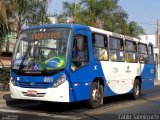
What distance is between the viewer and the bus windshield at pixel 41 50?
13.1m

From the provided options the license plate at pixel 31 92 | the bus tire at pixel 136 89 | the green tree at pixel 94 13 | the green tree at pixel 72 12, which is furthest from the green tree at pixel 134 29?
the license plate at pixel 31 92

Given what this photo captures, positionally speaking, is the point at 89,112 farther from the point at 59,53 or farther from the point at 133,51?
the point at 133,51

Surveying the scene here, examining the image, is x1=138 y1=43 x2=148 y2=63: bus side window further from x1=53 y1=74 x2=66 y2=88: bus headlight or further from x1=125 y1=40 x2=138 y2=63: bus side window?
x1=53 y1=74 x2=66 y2=88: bus headlight

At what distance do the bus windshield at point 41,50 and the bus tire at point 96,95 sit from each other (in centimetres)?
202

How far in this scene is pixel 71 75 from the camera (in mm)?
13008

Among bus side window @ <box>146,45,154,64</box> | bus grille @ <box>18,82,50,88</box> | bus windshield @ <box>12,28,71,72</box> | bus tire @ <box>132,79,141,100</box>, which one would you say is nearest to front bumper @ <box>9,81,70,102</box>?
bus grille @ <box>18,82,50,88</box>

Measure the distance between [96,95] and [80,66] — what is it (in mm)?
1588

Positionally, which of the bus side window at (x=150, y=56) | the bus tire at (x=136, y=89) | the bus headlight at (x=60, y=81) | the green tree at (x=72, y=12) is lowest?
the bus tire at (x=136, y=89)

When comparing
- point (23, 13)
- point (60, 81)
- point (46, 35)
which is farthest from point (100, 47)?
point (23, 13)

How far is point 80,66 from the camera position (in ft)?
44.7

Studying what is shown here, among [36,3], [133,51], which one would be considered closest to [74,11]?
[36,3]

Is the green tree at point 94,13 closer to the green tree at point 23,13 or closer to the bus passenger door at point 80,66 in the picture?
the green tree at point 23,13

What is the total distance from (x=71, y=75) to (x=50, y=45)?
1.25 metres

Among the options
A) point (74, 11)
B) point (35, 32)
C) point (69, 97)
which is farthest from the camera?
point (74, 11)
